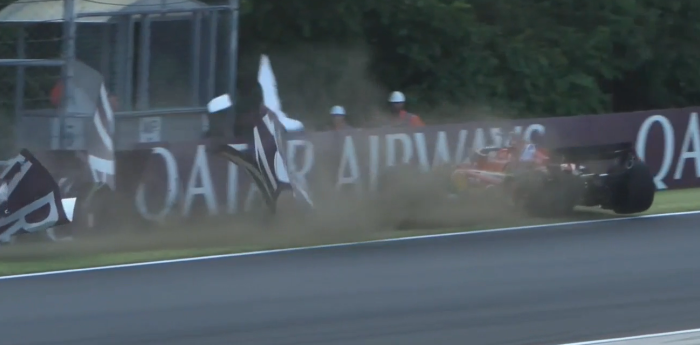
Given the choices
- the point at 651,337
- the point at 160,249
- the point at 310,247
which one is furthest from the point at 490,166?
the point at 651,337

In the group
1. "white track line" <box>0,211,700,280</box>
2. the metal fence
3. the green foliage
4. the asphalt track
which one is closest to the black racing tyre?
"white track line" <box>0,211,700,280</box>

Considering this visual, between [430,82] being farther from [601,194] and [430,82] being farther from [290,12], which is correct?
[601,194]

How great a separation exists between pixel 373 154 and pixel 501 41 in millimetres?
8454

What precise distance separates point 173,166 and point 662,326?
25.3 ft

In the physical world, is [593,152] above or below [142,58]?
below

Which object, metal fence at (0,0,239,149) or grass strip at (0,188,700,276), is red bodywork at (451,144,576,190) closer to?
grass strip at (0,188,700,276)

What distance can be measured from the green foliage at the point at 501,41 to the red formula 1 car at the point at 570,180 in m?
7.90

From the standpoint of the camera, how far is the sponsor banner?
1400cm

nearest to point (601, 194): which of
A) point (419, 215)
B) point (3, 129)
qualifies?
point (419, 215)

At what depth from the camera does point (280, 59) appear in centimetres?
2158

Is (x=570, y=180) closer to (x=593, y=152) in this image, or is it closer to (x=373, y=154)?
(x=593, y=152)

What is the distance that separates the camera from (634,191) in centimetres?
1326

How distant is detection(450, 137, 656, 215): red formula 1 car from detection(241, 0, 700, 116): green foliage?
25.9 ft

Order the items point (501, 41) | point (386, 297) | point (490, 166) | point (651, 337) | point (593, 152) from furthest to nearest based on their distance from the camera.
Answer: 1. point (501, 41)
2. point (490, 166)
3. point (593, 152)
4. point (386, 297)
5. point (651, 337)
